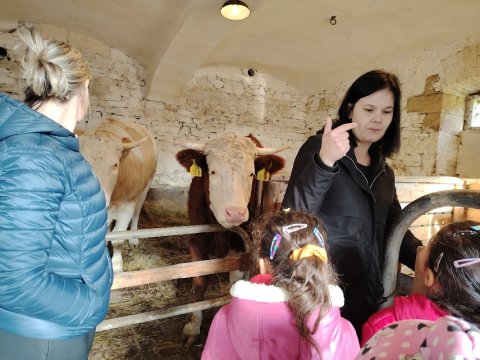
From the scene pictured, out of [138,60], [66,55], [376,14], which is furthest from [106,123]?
[376,14]

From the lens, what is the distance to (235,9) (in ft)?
12.3

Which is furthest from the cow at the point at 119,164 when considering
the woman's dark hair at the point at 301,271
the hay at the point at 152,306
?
the woman's dark hair at the point at 301,271

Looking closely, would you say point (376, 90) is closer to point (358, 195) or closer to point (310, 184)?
point (358, 195)

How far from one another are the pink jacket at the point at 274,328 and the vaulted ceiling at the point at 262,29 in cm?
390

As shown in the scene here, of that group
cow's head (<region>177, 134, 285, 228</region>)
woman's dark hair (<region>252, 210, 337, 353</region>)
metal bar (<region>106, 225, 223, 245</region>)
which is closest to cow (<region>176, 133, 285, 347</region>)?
cow's head (<region>177, 134, 285, 228</region>)

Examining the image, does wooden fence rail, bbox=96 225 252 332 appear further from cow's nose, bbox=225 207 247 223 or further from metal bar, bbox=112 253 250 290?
cow's nose, bbox=225 207 247 223

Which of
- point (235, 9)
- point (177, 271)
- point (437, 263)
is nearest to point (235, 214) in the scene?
point (177, 271)

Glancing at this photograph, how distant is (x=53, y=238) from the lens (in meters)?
0.94

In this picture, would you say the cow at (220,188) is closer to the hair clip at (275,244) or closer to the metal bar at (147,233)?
the metal bar at (147,233)

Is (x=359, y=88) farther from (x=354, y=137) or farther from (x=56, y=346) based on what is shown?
(x=56, y=346)

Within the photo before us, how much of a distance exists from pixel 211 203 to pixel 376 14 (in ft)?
14.2

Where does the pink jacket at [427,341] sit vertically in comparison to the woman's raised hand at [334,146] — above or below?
below

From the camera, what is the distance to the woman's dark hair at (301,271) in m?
0.96

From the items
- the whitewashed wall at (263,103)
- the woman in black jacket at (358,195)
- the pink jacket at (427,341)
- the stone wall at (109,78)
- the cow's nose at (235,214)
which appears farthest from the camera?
the stone wall at (109,78)
